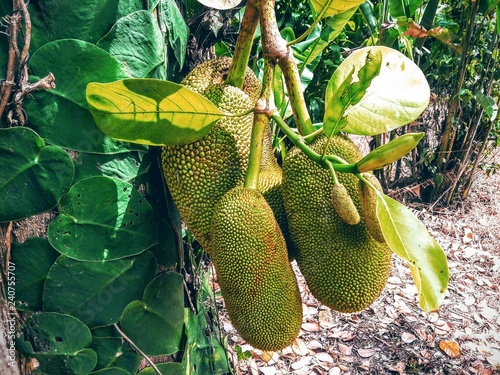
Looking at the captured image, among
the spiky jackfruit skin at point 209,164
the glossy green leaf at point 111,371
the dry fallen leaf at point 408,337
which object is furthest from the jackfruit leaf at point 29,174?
the dry fallen leaf at point 408,337

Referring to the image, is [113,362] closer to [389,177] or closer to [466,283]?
[466,283]

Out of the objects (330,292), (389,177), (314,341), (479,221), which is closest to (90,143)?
(330,292)

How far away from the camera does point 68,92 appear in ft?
1.87

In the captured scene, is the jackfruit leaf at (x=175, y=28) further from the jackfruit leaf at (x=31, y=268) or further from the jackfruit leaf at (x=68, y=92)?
the jackfruit leaf at (x=31, y=268)

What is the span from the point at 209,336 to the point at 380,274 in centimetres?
41

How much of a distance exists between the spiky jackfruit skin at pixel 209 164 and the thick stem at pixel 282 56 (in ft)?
0.25

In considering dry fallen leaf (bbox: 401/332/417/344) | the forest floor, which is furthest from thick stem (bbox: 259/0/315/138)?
dry fallen leaf (bbox: 401/332/417/344)

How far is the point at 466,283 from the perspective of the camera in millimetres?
2287

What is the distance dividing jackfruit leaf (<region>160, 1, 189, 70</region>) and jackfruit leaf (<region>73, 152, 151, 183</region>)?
167 millimetres

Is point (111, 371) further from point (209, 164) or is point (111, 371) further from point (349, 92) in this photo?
point (349, 92)

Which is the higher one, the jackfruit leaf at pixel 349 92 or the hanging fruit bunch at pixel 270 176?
the jackfruit leaf at pixel 349 92

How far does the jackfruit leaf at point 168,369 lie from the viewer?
747 mm

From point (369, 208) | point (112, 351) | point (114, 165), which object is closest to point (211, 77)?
point (114, 165)

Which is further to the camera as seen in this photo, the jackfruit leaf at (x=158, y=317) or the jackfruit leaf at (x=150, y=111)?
the jackfruit leaf at (x=158, y=317)
